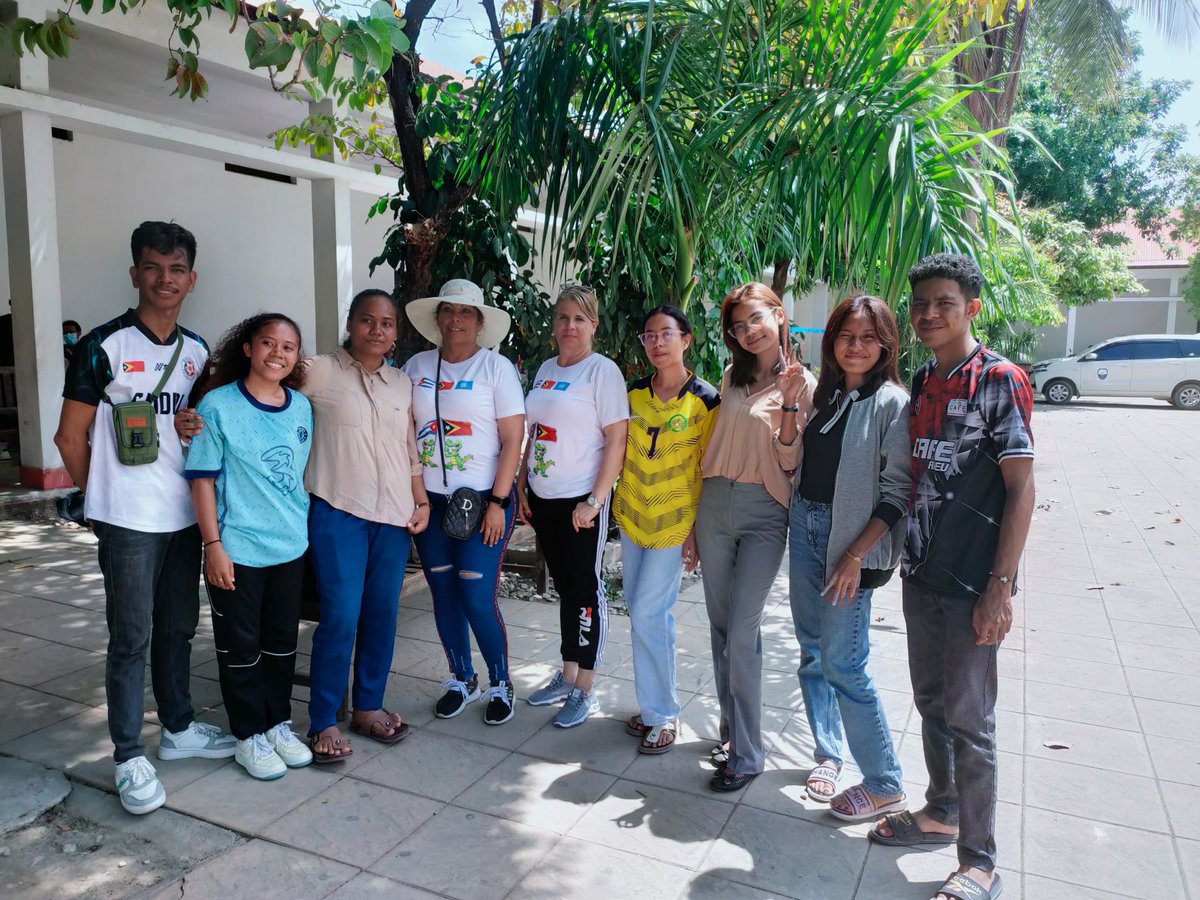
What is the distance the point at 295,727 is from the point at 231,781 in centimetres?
46

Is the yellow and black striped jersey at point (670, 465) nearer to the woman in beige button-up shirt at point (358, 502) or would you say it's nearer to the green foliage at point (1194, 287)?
the woman in beige button-up shirt at point (358, 502)

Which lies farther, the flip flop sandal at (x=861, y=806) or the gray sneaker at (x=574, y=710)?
the gray sneaker at (x=574, y=710)

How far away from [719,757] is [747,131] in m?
2.50

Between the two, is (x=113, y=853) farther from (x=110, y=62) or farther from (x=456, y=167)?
(x=110, y=62)

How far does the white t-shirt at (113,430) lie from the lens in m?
2.78

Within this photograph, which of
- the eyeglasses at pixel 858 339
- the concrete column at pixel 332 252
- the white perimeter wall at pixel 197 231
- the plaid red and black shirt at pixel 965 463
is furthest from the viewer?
the white perimeter wall at pixel 197 231

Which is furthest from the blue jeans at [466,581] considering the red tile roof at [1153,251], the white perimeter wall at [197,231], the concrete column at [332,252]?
the red tile roof at [1153,251]

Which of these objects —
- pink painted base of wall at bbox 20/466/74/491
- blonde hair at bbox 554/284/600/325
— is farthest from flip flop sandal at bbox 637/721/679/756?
pink painted base of wall at bbox 20/466/74/491

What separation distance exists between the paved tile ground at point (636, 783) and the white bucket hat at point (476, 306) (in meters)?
1.57

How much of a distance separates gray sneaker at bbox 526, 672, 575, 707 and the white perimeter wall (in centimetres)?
825

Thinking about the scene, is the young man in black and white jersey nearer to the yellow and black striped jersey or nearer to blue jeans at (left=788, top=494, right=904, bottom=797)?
the yellow and black striped jersey

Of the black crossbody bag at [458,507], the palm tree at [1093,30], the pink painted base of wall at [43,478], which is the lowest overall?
the pink painted base of wall at [43,478]

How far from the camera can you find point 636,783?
3.14 m

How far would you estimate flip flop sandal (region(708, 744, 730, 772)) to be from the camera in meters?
3.20
